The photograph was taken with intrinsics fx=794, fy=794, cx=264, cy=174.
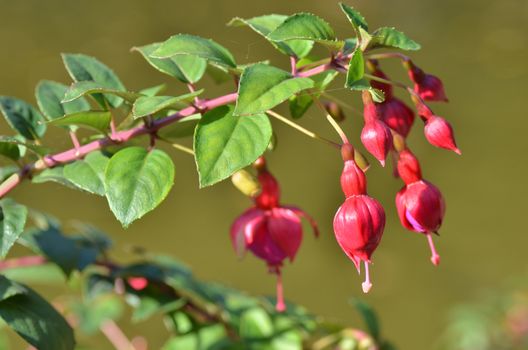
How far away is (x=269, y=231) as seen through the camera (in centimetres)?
67

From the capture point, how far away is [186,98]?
521 millimetres

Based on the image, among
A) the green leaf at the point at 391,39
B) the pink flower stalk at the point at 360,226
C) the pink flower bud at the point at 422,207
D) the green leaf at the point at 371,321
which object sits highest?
the green leaf at the point at 391,39

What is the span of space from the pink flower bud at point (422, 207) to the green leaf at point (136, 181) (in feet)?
0.57

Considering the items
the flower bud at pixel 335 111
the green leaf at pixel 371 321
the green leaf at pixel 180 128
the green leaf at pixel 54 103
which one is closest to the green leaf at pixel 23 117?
the green leaf at pixel 54 103

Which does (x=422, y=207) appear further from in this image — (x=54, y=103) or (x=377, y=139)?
(x=54, y=103)

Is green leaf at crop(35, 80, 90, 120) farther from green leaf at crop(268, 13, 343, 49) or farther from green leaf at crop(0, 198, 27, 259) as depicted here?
green leaf at crop(268, 13, 343, 49)

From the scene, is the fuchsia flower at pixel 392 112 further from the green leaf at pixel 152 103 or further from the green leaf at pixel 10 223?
the green leaf at pixel 10 223

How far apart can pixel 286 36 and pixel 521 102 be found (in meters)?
3.09

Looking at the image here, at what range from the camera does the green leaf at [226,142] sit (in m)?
0.48

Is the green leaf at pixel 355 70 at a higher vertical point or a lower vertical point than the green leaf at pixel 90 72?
higher

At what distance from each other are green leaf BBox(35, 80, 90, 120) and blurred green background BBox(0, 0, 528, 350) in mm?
1789

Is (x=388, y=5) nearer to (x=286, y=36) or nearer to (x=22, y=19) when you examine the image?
(x=22, y=19)

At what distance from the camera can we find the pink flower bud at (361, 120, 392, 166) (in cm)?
52

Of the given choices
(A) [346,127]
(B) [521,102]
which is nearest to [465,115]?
(B) [521,102]
